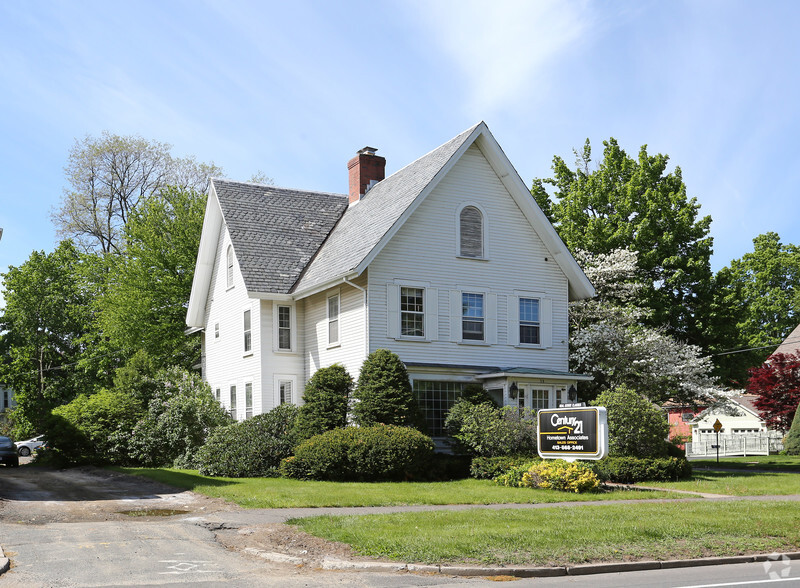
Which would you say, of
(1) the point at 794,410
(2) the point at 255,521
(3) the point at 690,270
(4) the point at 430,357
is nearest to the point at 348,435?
(4) the point at 430,357

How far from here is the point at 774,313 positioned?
6812 cm

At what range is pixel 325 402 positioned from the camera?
25578 mm

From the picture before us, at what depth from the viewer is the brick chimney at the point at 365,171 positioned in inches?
1316

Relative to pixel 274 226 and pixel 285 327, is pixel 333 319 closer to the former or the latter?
pixel 285 327

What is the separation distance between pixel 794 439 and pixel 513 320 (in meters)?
21.5

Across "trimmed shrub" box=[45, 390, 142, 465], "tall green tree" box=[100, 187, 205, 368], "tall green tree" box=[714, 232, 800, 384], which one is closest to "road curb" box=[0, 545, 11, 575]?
"trimmed shrub" box=[45, 390, 142, 465]

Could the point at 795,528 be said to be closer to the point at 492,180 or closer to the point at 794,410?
the point at 492,180

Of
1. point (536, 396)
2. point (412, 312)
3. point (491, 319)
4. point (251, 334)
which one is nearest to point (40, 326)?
point (251, 334)

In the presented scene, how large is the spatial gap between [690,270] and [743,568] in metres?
30.3

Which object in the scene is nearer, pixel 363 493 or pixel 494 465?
pixel 363 493

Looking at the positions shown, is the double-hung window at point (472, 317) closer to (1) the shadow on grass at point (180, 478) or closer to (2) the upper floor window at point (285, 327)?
(2) the upper floor window at point (285, 327)

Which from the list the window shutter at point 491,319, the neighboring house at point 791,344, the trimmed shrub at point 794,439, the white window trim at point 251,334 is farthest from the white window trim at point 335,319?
the neighboring house at point 791,344

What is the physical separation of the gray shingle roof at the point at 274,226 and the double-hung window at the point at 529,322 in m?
7.88

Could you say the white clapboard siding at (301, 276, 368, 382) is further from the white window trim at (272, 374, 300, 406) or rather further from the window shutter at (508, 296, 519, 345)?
the window shutter at (508, 296, 519, 345)
